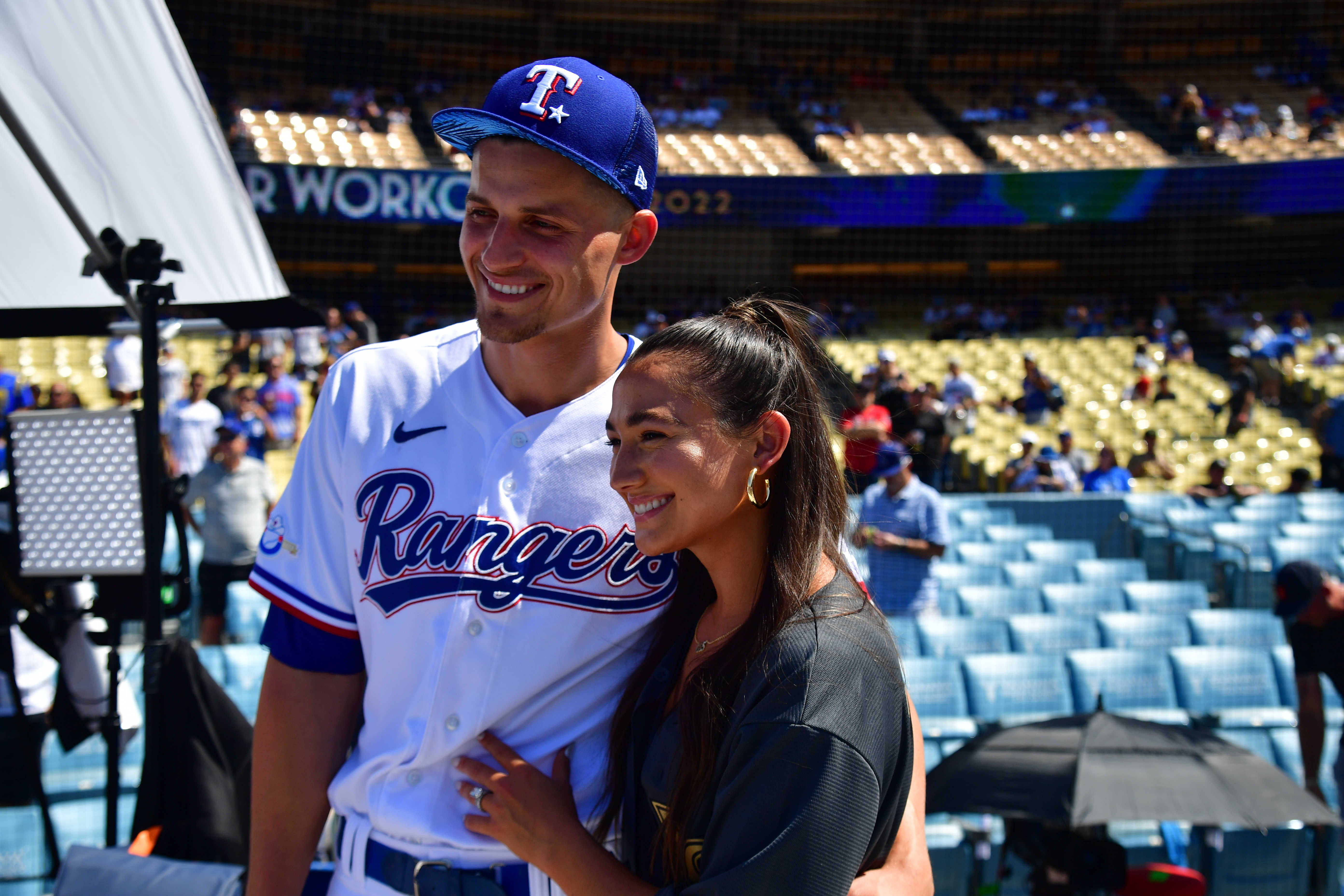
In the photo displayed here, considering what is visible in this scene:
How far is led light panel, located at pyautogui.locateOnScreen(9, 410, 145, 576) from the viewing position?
2.29m

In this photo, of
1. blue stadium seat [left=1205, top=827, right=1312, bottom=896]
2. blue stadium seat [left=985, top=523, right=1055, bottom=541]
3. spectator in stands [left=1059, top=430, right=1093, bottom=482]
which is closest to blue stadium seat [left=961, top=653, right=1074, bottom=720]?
blue stadium seat [left=1205, top=827, right=1312, bottom=896]

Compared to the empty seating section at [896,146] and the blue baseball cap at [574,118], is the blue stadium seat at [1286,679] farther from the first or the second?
the empty seating section at [896,146]

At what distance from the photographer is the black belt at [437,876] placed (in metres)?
1.19

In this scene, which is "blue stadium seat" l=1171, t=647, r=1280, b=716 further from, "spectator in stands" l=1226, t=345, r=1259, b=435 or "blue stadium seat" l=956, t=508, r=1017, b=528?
"spectator in stands" l=1226, t=345, r=1259, b=435

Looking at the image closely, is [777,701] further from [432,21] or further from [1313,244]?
[1313,244]

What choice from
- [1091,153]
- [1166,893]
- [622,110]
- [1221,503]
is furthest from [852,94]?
[622,110]

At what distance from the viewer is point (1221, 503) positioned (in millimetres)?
7621

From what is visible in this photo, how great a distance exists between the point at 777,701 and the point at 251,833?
25.8 inches

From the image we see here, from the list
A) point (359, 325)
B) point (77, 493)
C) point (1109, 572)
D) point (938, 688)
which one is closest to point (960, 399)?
point (1109, 572)

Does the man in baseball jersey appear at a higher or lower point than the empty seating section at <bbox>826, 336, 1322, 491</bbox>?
higher

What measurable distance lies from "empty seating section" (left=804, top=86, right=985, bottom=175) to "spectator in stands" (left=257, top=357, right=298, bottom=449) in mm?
9013

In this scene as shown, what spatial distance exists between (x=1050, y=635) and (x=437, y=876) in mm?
4395

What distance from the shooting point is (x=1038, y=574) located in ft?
20.7

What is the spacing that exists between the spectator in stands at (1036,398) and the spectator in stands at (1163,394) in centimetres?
133
